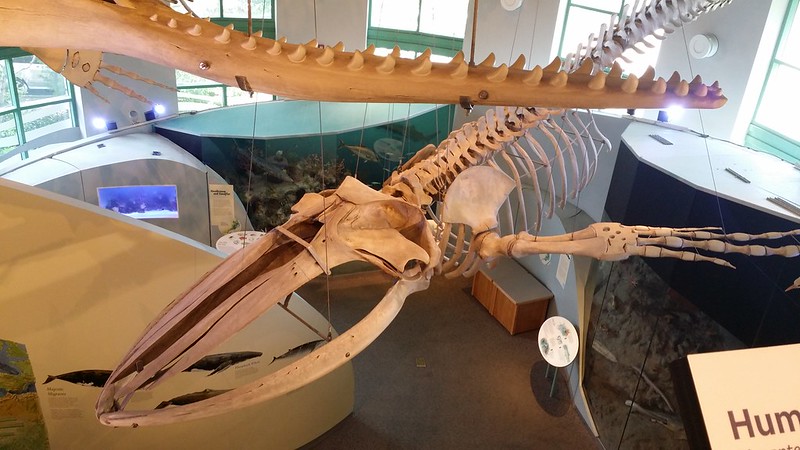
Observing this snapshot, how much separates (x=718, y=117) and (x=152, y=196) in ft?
16.7

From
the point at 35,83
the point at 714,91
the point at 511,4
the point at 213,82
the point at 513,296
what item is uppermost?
the point at 511,4

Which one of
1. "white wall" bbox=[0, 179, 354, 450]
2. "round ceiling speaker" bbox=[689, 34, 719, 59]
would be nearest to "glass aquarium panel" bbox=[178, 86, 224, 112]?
"white wall" bbox=[0, 179, 354, 450]

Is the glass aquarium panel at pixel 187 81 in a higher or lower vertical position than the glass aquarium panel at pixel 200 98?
higher

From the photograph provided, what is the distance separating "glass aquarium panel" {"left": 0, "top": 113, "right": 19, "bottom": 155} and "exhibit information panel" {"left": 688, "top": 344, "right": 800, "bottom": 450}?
6984mm

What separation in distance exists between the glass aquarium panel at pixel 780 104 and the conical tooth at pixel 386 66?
419cm

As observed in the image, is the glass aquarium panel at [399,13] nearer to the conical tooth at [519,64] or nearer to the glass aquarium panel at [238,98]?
the glass aquarium panel at [238,98]

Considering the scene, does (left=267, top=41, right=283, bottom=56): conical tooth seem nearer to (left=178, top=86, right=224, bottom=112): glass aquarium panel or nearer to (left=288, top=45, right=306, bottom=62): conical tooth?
(left=288, top=45, right=306, bottom=62): conical tooth

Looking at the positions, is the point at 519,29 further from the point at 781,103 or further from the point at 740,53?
the point at 781,103

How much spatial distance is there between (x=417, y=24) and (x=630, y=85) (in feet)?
17.7

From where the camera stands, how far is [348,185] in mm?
2678

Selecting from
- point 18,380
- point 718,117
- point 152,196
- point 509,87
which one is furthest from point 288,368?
point 718,117

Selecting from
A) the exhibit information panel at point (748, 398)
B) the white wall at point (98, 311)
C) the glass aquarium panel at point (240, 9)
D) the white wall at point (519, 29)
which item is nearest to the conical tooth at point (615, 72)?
the exhibit information panel at point (748, 398)

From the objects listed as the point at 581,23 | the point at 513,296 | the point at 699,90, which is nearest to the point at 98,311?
the point at 699,90

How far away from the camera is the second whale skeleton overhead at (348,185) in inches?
61.2
